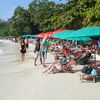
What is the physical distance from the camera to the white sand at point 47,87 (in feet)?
34.0

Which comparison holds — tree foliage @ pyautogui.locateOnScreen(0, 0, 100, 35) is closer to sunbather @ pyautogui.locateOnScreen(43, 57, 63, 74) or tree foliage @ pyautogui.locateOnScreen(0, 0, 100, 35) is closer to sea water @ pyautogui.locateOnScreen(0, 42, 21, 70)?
sunbather @ pyautogui.locateOnScreen(43, 57, 63, 74)

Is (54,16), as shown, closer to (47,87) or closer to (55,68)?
(55,68)

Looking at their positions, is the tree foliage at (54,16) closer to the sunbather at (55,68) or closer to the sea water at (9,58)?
the sunbather at (55,68)

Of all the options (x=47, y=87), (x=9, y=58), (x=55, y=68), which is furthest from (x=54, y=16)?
(x=47, y=87)

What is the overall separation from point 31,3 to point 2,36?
8579cm

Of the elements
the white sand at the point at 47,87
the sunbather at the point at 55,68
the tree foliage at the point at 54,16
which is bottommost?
the white sand at the point at 47,87

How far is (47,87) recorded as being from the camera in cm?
1193

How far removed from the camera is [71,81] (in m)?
13.2

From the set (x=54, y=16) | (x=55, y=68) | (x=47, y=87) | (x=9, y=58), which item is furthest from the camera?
(x=54, y=16)

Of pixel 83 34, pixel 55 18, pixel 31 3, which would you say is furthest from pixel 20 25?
pixel 83 34

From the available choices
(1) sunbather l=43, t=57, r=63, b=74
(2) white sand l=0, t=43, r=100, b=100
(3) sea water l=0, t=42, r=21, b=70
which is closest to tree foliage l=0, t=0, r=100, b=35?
(1) sunbather l=43, t=57, r=63, b=74

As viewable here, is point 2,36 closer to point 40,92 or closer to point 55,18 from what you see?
point 55,18

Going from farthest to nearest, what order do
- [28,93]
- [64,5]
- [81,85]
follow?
[64,5] < [81,85] < [28,93]

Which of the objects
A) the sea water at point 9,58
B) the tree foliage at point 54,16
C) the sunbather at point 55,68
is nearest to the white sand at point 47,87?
the sunbather at point 55,68
